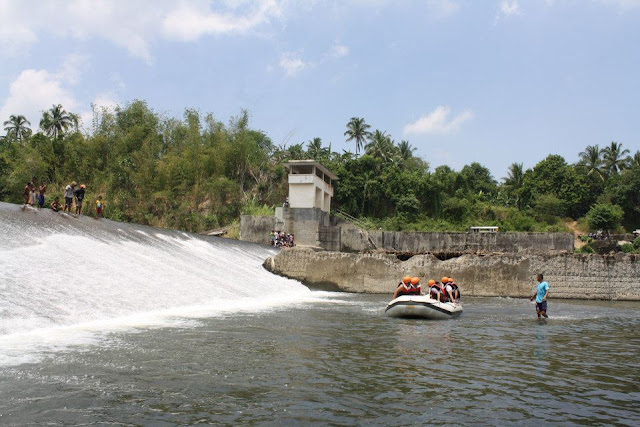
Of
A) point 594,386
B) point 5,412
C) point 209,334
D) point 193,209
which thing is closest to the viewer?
point 5,412

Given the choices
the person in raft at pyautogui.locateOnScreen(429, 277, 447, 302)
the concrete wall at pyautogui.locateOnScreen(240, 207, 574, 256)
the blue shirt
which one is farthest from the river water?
the concrete wall at pyautogui.locateOnScreen(240, 207, 574, 256)

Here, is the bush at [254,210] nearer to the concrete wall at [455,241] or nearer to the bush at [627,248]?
the concrete wall at [455,241]

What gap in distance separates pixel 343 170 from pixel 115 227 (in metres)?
29.7

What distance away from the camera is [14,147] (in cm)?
4884

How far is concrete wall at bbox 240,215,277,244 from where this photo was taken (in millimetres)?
36156

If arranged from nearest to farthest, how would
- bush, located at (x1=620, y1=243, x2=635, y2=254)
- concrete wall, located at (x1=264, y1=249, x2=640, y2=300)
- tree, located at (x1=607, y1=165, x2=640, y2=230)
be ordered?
concrete wall, located at (x1=264, y1=249, x2=640, y2=300)
bush, located at (x1=620, y1=243, x2=635, y2=254)
tree, located at (x1=607, y1=165, x2=640, y2=230)

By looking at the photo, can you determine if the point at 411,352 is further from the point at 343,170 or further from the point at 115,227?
the point at 343,170

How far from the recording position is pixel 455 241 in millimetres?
34438

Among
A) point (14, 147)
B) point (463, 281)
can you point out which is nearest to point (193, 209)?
point (14, 147)

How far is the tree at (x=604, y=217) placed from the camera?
4881cm

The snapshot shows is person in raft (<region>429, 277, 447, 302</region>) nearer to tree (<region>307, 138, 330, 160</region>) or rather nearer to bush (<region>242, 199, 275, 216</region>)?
bush (<region>242, 199, 275, 216</region>)

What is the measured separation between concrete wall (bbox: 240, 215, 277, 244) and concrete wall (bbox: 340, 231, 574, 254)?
4.99 meters

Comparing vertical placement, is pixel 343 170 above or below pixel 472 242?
above

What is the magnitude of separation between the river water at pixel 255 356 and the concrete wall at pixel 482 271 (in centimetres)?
606
